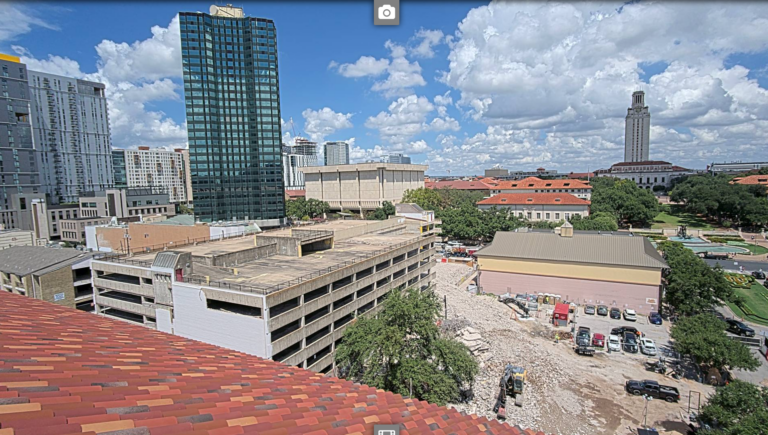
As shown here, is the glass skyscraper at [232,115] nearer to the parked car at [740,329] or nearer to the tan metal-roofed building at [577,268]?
→ the tan metal-roofed building at [577,268]

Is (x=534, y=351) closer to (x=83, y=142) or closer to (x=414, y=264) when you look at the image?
(x=414, y=264)

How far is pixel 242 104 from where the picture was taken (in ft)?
251

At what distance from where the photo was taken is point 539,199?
87688 mm

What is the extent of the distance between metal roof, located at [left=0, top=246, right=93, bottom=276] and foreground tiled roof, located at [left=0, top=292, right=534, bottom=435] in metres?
33.8

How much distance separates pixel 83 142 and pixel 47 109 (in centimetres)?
1167

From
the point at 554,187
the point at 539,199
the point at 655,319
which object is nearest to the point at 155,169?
the point at 539,199

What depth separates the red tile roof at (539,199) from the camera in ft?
278

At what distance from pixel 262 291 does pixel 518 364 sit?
61.4 ft

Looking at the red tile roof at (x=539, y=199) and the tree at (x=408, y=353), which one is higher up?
the red tile roof at (x=539, y=199)

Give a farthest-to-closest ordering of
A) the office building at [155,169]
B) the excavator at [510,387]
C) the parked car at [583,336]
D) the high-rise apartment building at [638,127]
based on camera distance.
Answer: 1. the high-rise apartment building at [638,127]
2. the office building at [155,169]
3. the parked car at [583,336]
4. the excavator at [510,387]

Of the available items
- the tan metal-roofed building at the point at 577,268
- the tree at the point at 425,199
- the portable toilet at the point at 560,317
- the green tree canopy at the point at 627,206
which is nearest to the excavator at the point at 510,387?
the portable toilet at the point at 560,317

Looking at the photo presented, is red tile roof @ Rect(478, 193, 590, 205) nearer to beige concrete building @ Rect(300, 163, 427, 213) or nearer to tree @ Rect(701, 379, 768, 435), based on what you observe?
beige concrete building @ Rect(300, 163, 427, 213)

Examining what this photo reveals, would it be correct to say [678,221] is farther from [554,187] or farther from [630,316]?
[630,316]

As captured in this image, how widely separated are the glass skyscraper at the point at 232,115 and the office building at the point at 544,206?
162 ft
